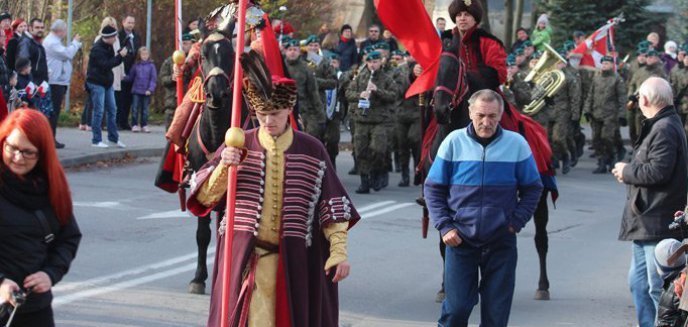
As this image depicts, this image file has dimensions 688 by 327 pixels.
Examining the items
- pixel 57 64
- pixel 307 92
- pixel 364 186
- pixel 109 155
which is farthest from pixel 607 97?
pixel 57 64

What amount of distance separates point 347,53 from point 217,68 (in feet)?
67.1

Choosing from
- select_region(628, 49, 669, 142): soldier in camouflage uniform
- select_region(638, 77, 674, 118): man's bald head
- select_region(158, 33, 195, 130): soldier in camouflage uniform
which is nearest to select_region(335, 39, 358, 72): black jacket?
select_region(628, 49, 669, 142): soldier in camouflage uniform

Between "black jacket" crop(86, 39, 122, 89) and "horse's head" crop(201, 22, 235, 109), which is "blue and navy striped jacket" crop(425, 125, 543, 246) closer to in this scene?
"horse's head" crop(201, 22, 235, 109)

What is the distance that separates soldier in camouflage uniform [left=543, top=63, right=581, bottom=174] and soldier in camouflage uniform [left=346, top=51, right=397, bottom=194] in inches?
155

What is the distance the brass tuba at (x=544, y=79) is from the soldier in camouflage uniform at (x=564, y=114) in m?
0.16

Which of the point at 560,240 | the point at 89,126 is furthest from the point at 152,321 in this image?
the point at 89,126

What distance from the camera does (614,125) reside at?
951 inches

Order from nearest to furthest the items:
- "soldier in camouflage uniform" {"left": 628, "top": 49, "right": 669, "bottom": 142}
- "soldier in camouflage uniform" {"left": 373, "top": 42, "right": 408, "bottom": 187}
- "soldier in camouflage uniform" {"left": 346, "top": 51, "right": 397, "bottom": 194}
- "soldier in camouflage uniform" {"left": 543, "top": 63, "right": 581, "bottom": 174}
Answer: "soldier in camouflage uniform" {"left": 346, "top": 51, "right": 397, "bottom": 194}, "soldier in camouflage uniform" {"left": 373, "top": 42, "right": 408, "bottom": 187}, "soldier in camouflage uniform" {"left": 543, "top": 63, "right": 581, "bottom": 174}, "soldier in camouflage uniform" {"left": 628, "top": 49, "right": 669, "bottom": 142}

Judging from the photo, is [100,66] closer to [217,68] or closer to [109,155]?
[109,155]

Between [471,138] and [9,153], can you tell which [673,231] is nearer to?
[471,138]

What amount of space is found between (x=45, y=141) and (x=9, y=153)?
0.51ft

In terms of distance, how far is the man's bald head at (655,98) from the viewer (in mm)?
9188

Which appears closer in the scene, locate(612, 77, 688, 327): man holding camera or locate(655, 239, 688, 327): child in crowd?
locate(655, 239, 688, 327): child in crowd

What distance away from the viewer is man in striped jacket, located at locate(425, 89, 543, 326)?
8.35m
